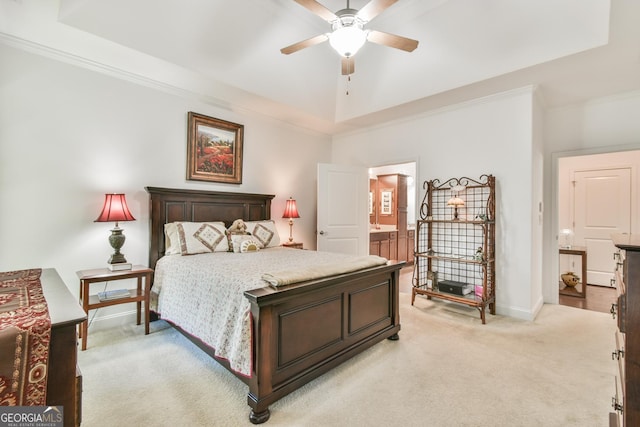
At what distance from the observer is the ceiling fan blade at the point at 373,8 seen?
199 centimetres

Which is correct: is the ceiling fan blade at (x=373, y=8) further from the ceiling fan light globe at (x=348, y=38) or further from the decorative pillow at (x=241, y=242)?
the decorative pillow at (x=241, y=242)

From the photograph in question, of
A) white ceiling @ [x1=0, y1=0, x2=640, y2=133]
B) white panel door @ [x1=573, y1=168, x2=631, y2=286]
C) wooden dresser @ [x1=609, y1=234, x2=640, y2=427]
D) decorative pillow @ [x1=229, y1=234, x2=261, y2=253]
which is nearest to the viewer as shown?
wooden dresser @ [x1=609, y1=234, x2=640, y2=427]

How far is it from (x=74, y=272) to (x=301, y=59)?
3.45m

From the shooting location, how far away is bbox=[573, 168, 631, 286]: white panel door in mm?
4863

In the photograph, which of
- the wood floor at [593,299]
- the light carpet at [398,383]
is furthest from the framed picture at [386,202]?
the light carpet at [398,383]

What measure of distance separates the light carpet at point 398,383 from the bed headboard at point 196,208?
1.06m

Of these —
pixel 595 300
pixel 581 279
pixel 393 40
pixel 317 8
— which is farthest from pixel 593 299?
pixel 317 8

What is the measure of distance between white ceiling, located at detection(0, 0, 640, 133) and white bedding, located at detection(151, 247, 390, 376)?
2087 mm

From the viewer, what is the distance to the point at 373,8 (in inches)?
81.4

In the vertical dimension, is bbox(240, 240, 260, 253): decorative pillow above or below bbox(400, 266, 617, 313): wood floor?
above

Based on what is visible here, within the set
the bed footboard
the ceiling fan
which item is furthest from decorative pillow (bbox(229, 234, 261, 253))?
the ceiling fan

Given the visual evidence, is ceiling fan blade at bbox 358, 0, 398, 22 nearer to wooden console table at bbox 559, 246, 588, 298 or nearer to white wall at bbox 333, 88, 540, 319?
white wall at bbox 333, 88, 540, 319

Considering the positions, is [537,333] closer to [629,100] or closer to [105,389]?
[629,100]

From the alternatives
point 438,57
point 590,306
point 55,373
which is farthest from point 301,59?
point 590,306
